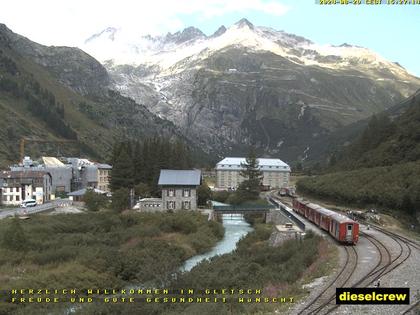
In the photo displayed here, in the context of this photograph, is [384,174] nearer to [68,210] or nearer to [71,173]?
[68,210]

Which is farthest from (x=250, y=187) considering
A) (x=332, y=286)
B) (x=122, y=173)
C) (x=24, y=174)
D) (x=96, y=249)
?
(x=332, y=286)

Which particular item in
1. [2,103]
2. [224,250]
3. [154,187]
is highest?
[2,103]

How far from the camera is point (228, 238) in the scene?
238 feet

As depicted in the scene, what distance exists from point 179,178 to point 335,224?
42166 mm

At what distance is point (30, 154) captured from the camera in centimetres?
16475

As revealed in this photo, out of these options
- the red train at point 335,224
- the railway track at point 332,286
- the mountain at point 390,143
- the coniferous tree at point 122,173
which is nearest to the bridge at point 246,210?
the coniferous tree at point 122,173

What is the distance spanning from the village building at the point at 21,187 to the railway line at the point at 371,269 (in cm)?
7091

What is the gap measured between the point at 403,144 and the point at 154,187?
175 feet

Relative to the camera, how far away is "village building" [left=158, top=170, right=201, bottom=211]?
8475cm

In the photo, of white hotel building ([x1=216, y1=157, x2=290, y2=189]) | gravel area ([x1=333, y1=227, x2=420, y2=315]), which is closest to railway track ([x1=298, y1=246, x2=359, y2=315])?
gravel area ([x1=333, y1=227, x2=420, y2=315])

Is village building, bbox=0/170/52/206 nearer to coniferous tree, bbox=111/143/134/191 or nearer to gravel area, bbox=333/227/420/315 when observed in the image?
coniferous tree, bbox=111/143/134/191

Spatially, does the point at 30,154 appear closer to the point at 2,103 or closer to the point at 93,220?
the point at 2,103

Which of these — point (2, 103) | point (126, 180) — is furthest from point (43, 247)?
point (2, 103)

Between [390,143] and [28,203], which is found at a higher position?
[390,143]
